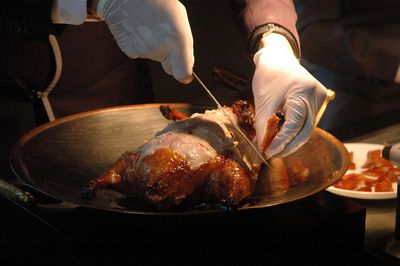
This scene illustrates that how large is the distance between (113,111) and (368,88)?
174 centimetres

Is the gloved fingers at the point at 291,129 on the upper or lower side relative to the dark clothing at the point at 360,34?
lower

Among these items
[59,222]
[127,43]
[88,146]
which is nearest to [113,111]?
[88,146]

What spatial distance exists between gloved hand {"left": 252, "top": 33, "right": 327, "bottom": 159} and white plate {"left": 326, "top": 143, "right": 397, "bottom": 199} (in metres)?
0.29

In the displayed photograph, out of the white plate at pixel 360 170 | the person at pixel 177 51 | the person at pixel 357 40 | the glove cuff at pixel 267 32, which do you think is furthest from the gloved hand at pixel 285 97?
the person at pixel 357 40

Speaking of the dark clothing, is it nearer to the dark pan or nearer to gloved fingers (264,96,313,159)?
the dark pan

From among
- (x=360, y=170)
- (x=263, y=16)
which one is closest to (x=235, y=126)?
(x=263, y=16)

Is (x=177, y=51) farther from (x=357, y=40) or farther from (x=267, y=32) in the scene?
(x=357, y=40)

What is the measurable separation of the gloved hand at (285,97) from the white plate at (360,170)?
0.29 m

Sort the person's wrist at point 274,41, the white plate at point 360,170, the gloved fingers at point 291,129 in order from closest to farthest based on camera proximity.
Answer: the gloved fingers at point 291,129, the white plate at point 360,170, the person's wrist at point 274,41

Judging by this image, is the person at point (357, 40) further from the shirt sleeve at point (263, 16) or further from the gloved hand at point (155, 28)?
the gloved hand at point (155, 28)

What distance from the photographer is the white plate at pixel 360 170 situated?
1598mm

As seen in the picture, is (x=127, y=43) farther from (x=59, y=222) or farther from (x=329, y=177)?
(x=329, y=177)

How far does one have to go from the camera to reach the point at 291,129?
4.55 ft

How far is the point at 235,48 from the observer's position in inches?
129
